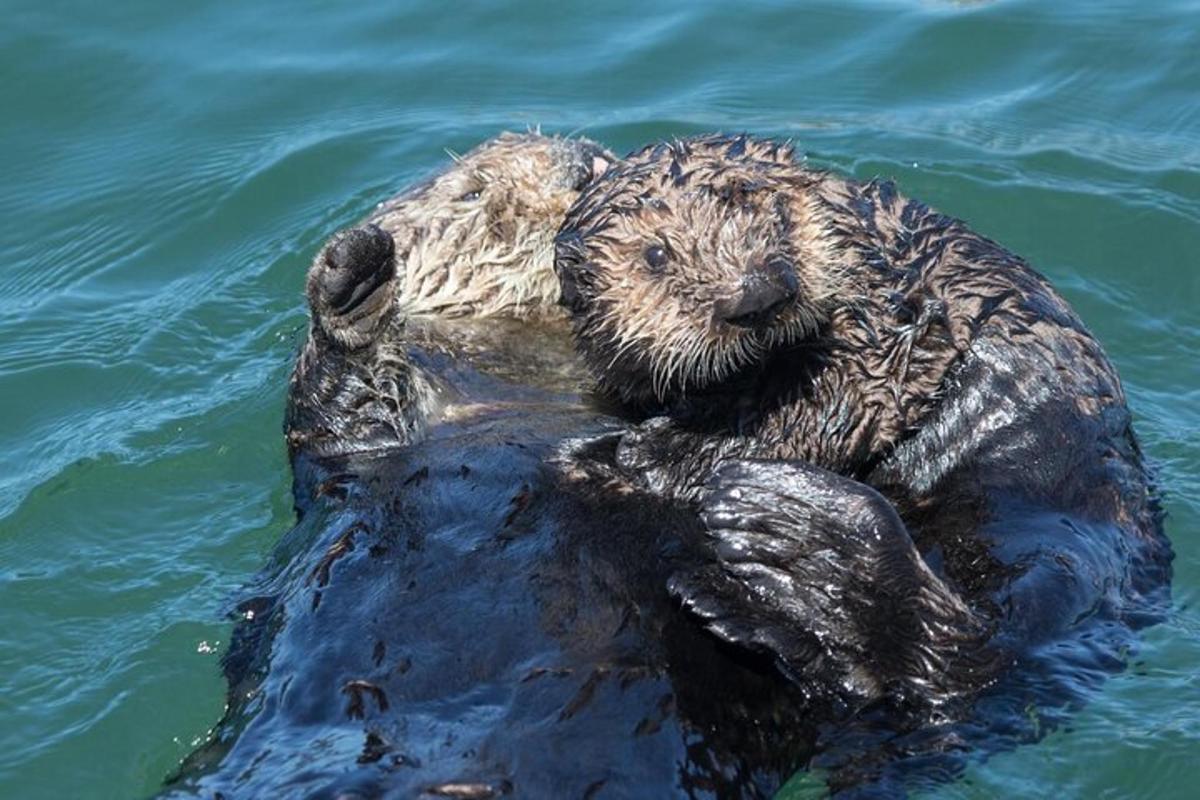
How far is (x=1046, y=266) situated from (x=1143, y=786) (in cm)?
332

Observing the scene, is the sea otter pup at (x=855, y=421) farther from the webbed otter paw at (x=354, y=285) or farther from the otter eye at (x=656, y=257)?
the webbed otter paw at (x=354, y=285)

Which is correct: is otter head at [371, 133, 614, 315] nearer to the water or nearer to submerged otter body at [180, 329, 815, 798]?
submerged otter body at [180, 329, 815, 798]

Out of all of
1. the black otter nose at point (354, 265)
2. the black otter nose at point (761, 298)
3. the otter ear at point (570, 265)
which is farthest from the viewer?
the black otter nose at point (354, 265)

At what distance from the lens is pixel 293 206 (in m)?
8.20

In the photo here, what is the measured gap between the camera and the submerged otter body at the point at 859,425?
13.8 ft

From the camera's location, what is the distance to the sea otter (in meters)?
3.84

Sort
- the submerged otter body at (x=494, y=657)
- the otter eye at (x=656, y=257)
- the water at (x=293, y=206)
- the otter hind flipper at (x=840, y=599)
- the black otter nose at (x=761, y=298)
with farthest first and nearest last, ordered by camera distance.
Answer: the water at (x=293, y=206), the otter eye at (x=656, y=257), the black otter nose at (x=761, y=298), the otter hind flipper at (x=840, y=599), the submerged otter body at (x=494, y=657)

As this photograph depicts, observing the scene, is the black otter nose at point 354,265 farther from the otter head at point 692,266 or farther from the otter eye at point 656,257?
the otter eye at point 656,257

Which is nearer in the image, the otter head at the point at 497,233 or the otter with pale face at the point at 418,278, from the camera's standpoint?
the otter with pale face at the point at 418,278

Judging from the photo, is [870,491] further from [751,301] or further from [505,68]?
[505,68]

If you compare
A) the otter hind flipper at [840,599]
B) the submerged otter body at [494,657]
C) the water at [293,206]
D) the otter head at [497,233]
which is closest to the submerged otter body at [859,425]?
the otter hind flipper at [840,599]

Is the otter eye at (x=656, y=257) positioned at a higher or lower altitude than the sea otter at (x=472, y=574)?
higher

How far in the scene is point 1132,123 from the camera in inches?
342

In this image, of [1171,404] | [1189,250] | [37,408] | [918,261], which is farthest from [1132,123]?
[37,408]
